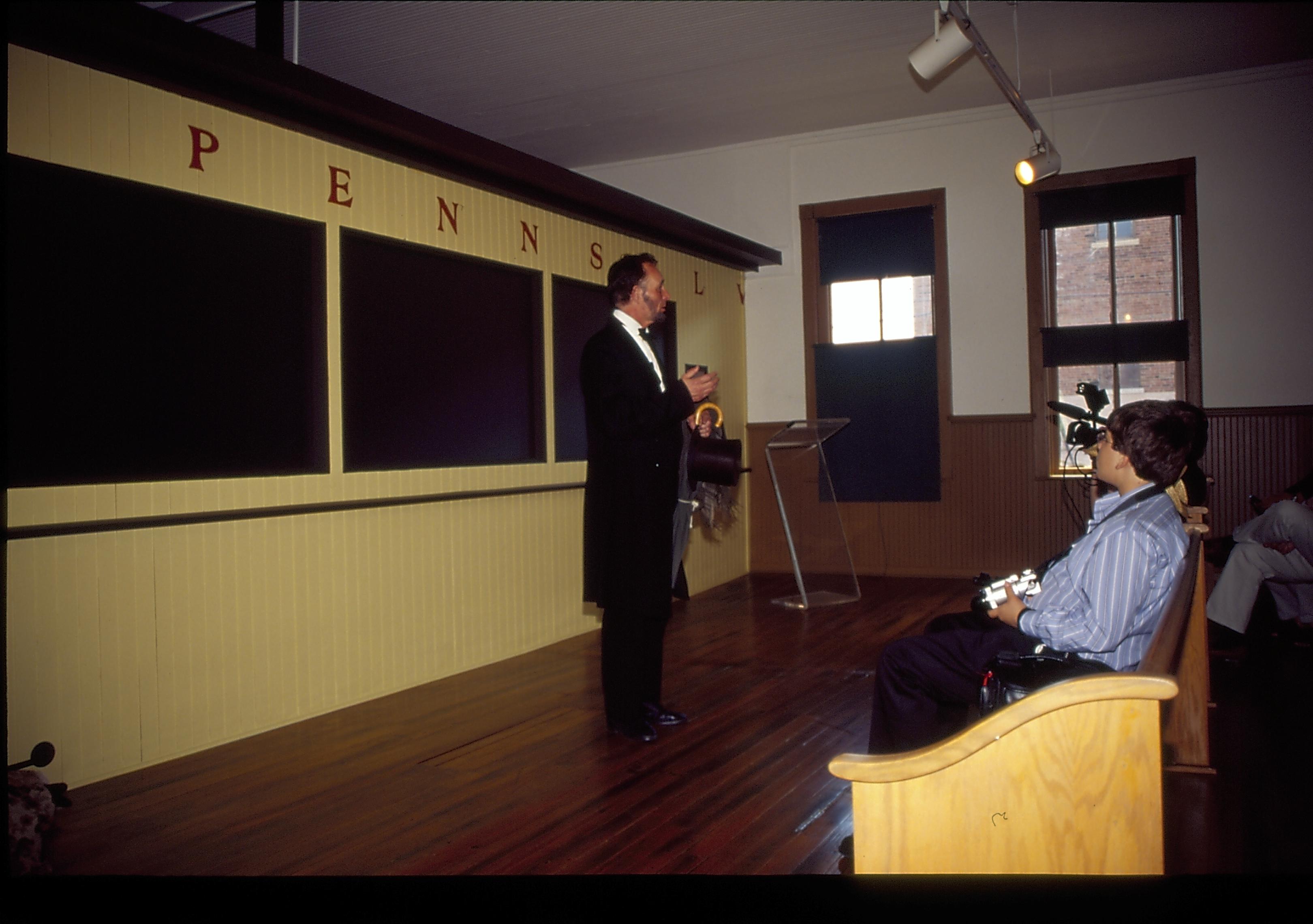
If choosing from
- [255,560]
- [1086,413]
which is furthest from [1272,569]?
[255,560]

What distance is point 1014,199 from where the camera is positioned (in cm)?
696

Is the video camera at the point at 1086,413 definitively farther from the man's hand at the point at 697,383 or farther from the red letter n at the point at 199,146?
the red letter n at the point at 199,146

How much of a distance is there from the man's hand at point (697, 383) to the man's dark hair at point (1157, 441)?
1.36m

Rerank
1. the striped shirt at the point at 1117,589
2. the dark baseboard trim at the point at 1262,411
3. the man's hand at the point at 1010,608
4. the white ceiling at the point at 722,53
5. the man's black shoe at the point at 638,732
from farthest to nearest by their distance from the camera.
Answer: the dark baseboard trim at the point at 1262,411 → the white ceiling at the point at 722,53 → the man's black shoe at the point at 638,732 → the man's hand at the point at 1010,608 → the striped shirt at the point at 1117,589

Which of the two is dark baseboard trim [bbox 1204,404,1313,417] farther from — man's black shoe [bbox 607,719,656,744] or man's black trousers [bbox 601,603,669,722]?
man's black shoe [bbox 607,719,656,744]

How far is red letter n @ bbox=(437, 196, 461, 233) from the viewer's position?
452 centimetres

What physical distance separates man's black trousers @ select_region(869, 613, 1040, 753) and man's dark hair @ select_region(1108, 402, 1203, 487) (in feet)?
1.66

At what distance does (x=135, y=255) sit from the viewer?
3.24 metres

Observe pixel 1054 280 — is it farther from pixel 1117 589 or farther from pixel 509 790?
pixel 509 790

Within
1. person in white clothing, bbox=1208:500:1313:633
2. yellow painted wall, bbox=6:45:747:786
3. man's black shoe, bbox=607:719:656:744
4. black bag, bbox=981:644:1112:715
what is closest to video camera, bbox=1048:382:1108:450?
person in white clothing, bbox=1208:500:1313:633

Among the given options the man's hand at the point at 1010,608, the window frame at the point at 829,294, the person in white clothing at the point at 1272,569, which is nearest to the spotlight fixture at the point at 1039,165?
the window frame at the point at 829,294

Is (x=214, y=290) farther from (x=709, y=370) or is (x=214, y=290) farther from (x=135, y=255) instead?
(x=709, y=370)

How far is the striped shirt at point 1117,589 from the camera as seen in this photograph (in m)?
2.06

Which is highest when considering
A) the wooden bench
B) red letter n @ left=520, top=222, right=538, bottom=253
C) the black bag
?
red letter n @ left=520, top=222, right=538, bottom=253
